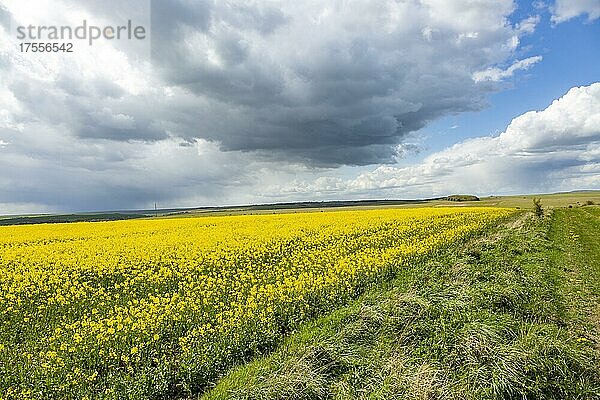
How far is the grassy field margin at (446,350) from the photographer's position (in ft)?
18.6

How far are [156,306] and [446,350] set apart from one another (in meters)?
Answer: 6.74

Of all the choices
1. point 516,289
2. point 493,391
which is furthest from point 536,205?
point 493,391

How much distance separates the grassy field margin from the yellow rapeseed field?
2.87 feet

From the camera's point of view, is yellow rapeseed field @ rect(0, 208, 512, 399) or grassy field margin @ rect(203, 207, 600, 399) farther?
yellow rapeseed field @ rect(0, 208, 512, 399)

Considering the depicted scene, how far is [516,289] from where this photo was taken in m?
10.1

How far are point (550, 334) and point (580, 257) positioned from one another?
482 inches

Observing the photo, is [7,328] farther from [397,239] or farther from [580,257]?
[580,257]

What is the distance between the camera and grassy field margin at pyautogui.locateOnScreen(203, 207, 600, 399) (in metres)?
5.66

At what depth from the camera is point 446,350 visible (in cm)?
659

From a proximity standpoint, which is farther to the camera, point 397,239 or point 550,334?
point 397,239

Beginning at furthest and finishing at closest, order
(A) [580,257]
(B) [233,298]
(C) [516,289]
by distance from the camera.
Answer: (A) [580,257] < (B) [233,298] < (C) [516,289]

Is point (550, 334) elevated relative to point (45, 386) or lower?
elevated

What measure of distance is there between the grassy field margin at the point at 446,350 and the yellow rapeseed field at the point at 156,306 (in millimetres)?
876

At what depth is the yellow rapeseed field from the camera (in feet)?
23.6
